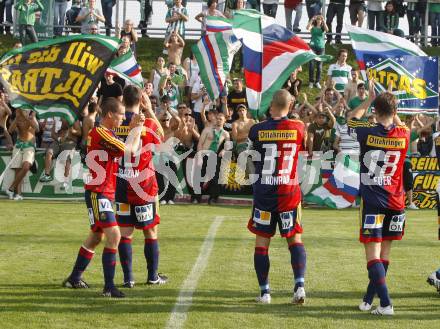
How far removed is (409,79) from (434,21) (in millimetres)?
11891

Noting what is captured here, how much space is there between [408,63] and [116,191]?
347 inches

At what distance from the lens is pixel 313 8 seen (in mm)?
27656

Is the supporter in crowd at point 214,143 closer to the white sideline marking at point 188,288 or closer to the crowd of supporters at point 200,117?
the crowd of supporters at point 200,117

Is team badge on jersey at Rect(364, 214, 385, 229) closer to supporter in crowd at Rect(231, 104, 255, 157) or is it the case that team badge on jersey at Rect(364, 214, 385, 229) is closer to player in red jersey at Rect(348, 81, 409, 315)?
player in red jersey at Rect(348, 81, 409, 315)

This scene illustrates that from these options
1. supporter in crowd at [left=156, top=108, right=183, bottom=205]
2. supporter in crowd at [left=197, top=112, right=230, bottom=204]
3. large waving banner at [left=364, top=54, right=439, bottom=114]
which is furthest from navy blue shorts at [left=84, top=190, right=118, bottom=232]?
supporter in crowd at [left=197, top=112, right=230, bottom=204]

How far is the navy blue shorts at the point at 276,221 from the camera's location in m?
9.68

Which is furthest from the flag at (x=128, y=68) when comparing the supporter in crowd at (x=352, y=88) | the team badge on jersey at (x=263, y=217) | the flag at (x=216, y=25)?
the supporter in crowd at (x=352, y=88)

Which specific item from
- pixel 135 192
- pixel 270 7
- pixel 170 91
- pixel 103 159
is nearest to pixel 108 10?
pixel 270 7

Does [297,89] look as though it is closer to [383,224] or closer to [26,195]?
[26,195]

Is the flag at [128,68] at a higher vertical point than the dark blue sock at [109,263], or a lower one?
higher

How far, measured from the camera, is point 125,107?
10.2m

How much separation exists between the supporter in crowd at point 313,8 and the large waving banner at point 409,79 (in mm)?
10092

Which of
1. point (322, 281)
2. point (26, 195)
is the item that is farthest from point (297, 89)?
point (322, 281)

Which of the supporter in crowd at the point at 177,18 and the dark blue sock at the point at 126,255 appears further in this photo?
the supporter in crowd at the point at 177,18
